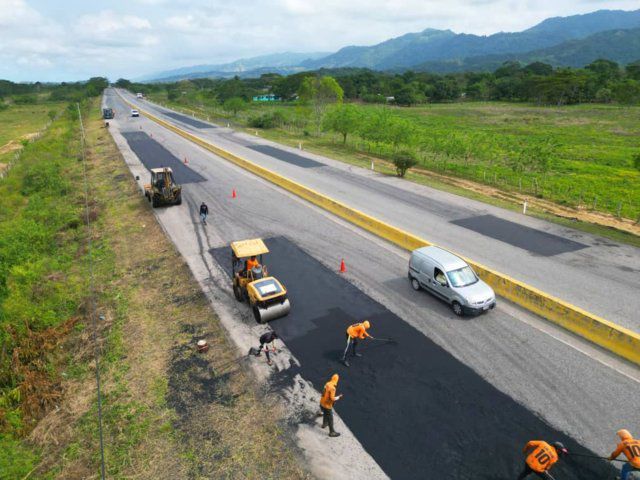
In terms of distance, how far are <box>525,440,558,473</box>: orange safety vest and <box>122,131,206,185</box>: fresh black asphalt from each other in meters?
30.5

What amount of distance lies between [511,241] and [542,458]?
48.6ft

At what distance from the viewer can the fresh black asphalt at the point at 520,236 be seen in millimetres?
19234

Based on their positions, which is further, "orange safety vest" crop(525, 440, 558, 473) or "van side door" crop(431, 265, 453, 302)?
"van side door" crop(431, 265, 453, 302)

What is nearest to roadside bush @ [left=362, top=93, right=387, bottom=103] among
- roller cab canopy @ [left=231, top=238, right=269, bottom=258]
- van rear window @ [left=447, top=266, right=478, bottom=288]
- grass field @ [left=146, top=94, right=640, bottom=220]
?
grass field @ [left=146, top=94, right=640, bottom=220]

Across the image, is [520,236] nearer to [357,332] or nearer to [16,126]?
[357,332]

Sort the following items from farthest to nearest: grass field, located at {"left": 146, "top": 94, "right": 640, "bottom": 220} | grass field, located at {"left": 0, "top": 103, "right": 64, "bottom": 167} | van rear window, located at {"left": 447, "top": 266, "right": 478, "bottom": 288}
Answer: grass field, located at {"left": 0, "top": 103, "right": 64, "bottom": 167} → grass field, located at {"left": 146, "top": 94, "right": 640, "bottom": 220} → van rear window, located at {"left": 447, "top": 266, "right": 478, "bottom": 288}

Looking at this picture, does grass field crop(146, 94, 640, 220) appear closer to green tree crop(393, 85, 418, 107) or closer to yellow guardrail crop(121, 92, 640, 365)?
yellow guardrail crop(121, 92, 640, 365)

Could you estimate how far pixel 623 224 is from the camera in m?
23.7

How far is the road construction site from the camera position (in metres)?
8.76

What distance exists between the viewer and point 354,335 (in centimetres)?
1095

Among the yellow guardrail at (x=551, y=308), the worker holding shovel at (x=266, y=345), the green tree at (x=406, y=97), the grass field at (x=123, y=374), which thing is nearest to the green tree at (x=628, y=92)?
the green tree at (x=406, y=97)

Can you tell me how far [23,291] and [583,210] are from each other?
3299 cm

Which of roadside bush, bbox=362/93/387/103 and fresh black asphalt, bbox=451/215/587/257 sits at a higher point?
roadside bush, bbox=362/93/387/103

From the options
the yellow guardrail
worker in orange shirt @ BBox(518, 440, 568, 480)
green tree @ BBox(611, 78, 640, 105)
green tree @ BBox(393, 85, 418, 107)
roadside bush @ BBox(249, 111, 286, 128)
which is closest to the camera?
worker in orange shirt @ BBox(518, 440, 568, 480)
